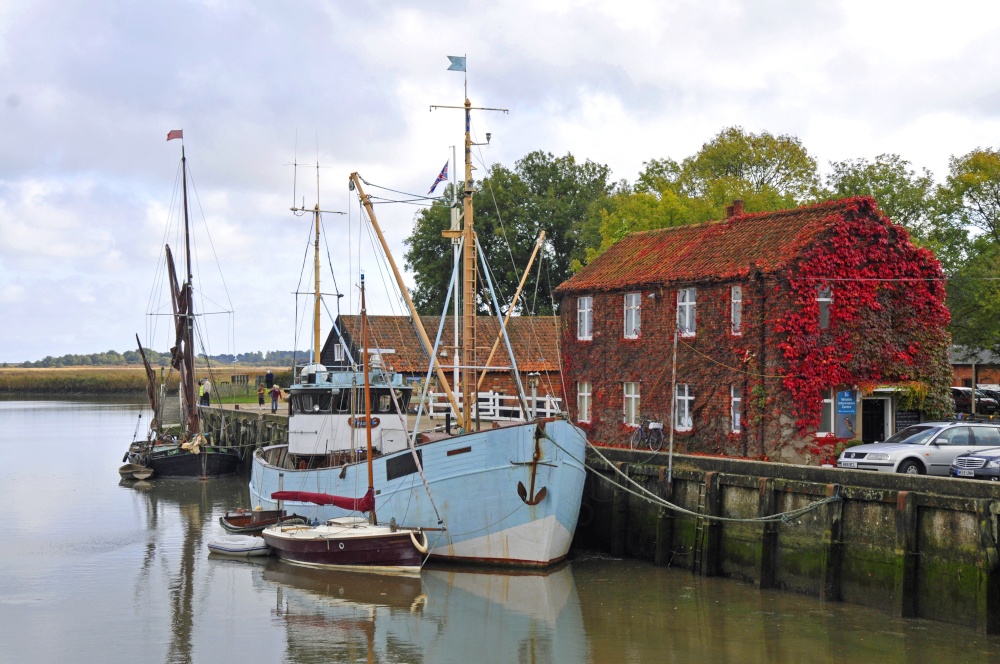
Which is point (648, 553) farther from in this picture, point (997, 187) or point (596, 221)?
point (596, 221)

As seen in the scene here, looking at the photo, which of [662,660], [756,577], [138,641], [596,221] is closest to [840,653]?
[662,660]

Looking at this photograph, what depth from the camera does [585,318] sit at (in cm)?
3931

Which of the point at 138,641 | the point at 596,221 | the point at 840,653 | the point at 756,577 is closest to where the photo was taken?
the point at 840,653

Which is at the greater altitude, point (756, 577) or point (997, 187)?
point (997, 187)

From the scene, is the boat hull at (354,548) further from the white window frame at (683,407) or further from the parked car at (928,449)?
the parked car at (928,449)

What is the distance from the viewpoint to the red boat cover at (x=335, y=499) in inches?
1145

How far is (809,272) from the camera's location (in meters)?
31.5

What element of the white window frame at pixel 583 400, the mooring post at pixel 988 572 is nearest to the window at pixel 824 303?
the white window frame at pixel 583 400

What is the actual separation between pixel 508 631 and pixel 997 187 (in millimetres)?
40579

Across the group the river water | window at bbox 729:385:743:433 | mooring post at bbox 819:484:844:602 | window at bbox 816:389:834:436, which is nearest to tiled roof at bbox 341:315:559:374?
window at bbox 729:385:743:433

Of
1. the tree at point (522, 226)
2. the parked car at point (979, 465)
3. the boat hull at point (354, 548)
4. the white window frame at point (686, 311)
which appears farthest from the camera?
the tree at point (522, 226)

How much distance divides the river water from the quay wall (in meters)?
0.49

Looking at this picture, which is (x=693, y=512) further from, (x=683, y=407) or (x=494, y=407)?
(x=683, y=407)

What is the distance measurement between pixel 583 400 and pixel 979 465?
652 inches
